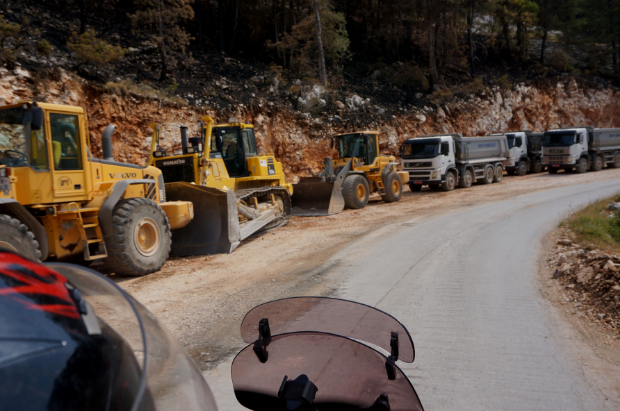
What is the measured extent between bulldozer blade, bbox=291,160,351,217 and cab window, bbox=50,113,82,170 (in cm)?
828

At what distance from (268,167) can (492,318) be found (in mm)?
8937

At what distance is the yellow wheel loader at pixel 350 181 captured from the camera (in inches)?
590

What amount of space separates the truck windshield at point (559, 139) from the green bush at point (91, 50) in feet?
75.4

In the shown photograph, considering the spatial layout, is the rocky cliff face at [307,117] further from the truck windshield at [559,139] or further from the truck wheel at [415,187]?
the truck windshield at [559,139]

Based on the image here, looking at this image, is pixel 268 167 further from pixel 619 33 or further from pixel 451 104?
pixel 619 33

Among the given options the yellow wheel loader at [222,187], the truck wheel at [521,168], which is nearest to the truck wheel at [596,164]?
the truck wheel at [521,168]

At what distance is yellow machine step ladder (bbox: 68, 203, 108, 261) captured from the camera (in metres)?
7.20

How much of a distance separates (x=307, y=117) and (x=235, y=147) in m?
12.4

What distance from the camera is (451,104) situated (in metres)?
31.2

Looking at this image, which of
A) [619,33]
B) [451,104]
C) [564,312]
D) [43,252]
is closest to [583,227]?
[564,312]

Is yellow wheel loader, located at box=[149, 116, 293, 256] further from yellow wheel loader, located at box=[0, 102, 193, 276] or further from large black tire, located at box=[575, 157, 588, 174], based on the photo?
large black tire, located at box=[575, 157, 588, 174]

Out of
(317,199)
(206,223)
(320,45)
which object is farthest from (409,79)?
(206,223)

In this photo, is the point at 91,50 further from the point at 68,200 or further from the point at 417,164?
the point at 417,164

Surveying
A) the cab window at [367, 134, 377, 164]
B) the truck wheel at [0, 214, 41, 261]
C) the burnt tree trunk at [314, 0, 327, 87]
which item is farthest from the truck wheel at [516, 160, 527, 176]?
the truck wheel at [0, 214, 41, 261]
